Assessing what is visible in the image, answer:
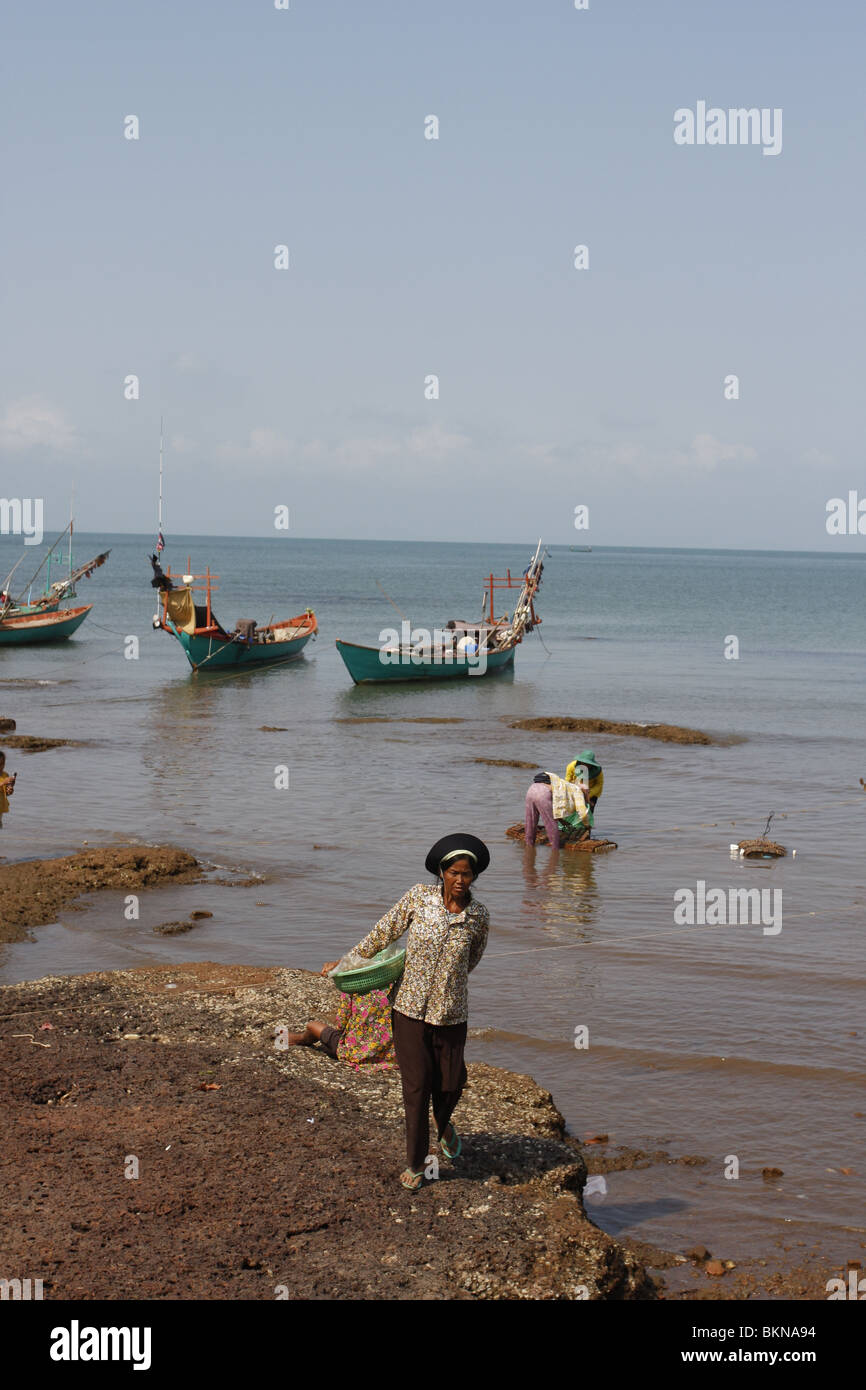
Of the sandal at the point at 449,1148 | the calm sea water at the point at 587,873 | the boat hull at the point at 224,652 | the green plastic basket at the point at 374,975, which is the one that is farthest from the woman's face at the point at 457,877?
the boat hull at the point at 224,652

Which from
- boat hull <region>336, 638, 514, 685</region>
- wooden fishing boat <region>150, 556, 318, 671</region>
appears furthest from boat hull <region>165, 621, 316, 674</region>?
boat hull <region>336, 638, 514, 685</region>

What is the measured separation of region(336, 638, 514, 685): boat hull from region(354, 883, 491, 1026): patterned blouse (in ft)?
88.7

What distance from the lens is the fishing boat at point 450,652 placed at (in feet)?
110

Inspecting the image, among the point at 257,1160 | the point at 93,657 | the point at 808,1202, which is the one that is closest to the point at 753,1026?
the point at 808,1202

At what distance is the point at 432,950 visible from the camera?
5.38m

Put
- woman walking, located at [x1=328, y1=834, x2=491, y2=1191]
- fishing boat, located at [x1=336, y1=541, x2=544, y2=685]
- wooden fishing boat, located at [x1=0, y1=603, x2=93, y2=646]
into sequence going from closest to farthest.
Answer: woman walking, located at [x1=328, y1=834, x2=491, y2=1191] → fishing boat, located at [x1=336, y1=541, x2=544, y2=685] → wooden fishing boat, located at [x1=0, y1=603, x2=93, y2=646]

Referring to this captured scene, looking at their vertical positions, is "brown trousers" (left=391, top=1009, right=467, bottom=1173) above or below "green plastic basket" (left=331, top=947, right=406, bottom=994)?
below

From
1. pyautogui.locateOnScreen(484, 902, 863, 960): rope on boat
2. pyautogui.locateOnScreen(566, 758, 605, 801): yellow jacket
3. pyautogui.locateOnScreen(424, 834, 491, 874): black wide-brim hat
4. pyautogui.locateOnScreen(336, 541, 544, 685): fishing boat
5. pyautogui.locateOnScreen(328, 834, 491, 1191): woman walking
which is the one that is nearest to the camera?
pyautogui.locateOnScreen(424, 834, 491, 874): black wide-brim hat

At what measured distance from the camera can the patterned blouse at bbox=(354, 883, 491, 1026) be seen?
538 centimetres

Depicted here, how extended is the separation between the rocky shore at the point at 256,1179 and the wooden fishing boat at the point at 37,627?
37.5m

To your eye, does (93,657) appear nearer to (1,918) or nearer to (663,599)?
(1,918)

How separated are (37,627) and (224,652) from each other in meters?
10.6

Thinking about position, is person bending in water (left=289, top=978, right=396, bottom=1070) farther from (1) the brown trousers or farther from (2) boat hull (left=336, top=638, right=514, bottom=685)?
(2) boat hull (left=336, top=638, right=514, bottom=685)
